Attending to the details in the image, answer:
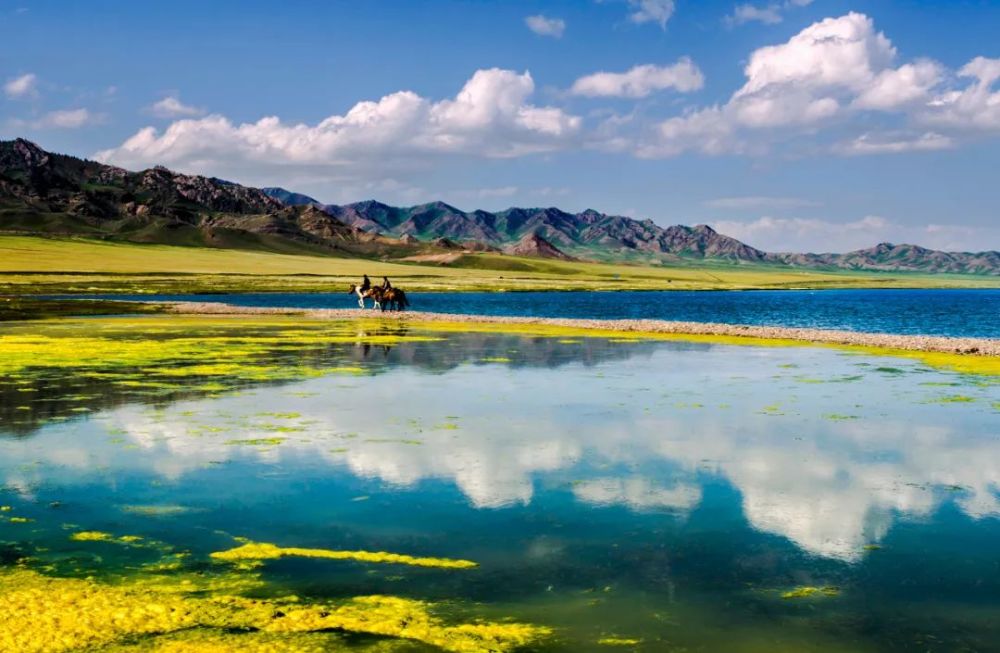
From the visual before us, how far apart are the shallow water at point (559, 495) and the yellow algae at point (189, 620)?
0.25 meters

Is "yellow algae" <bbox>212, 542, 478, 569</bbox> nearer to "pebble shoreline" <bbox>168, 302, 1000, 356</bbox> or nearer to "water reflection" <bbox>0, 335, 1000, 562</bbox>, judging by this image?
"water reflection" <bbox>0, 335, 1000, 562</bbox>

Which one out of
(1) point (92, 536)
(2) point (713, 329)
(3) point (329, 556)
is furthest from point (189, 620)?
(2) point (713, 329)

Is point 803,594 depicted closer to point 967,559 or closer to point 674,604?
point 674,604

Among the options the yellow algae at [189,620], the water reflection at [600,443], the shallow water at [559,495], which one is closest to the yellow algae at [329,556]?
the shallow water at [559,495]

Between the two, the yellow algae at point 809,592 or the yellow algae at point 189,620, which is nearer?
the yellow algae at point 189,620

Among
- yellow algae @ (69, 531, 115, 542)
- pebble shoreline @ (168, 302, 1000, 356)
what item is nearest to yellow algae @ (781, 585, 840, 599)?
yellow algae @ (69, 531, 115, 542)

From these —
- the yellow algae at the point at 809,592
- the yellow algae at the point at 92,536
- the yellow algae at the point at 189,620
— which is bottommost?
the yellow algae at the point at 92,536

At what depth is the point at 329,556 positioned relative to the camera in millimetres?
12078

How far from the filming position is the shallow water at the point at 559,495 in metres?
10.4

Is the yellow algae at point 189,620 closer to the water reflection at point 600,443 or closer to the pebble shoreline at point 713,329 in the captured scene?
the water reflection at point 600,443

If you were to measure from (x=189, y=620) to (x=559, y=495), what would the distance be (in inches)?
278

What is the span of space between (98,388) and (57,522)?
15.0 meters

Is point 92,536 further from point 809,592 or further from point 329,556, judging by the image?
point 809,592

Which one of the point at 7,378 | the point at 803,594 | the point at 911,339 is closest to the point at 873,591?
the point at 803,594
